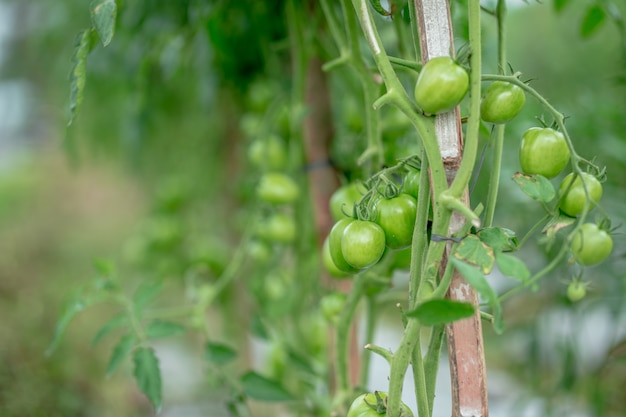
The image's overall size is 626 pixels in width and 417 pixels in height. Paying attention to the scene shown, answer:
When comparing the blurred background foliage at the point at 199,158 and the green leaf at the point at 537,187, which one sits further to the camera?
the blurred background foliage at the point at 199,158

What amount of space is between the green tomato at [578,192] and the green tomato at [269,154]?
1.44 feet

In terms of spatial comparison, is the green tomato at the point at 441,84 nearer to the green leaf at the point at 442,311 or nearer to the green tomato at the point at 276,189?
the green leaf at the point at 442,311

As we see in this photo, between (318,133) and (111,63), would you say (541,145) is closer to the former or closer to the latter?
(318,133)

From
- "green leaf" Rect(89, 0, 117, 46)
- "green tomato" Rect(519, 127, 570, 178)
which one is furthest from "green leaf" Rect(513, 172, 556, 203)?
"green leaf" Rect(89, 0, 117, 46)

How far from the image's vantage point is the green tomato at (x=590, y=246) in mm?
346

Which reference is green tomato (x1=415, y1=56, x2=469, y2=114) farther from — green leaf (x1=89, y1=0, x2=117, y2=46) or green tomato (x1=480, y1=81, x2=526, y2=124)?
green leaf (x1=89, y1=0, x2=117, y2=46)

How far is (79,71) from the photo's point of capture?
40 cm

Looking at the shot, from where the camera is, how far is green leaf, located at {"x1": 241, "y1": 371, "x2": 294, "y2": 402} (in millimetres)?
632

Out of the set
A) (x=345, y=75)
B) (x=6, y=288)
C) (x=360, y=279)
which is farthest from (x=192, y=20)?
(x=6, y=288)

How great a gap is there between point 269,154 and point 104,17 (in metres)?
0.40

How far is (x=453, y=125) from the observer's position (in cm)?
34

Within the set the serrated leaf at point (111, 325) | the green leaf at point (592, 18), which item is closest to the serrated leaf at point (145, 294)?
the serrated leaf at point (111, 325)

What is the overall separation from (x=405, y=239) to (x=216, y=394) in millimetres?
1222

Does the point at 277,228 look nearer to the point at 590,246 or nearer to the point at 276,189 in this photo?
the point at 276,189
